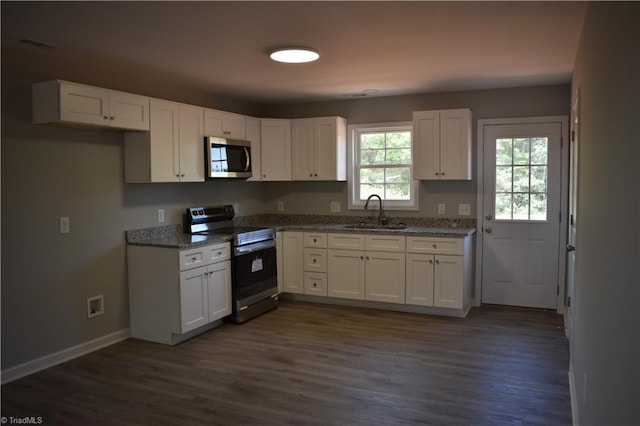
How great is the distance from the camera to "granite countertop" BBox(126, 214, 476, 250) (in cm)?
434

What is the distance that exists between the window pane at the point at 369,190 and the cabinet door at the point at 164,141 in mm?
2280

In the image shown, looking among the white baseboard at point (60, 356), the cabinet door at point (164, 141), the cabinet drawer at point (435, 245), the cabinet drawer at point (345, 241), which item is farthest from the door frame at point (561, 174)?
the white baseboard at point (60, 356)

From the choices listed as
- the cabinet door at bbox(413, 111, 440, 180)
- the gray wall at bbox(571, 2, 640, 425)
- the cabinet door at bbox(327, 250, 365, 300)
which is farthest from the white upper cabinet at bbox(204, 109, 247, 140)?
the gray wall at bbox(571, 2, 640, 425)

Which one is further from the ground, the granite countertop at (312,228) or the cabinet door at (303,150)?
the cabinet door at (303,150)

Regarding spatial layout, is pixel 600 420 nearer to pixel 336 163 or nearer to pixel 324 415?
pixel 324 415

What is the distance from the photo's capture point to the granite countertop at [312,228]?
14.2ft

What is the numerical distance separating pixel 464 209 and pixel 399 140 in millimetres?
1067

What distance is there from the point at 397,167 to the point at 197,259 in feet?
8.41

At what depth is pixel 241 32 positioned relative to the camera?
312cm

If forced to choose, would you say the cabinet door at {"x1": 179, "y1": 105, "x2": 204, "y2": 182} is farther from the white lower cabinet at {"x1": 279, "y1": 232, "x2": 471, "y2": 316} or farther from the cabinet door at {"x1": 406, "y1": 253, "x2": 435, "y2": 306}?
the cabinet door at {"x1": 406, "y1": 253, "x2": 435, "y2": 306}

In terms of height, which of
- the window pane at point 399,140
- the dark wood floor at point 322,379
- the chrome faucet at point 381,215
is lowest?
the dark wood floor at point 322,379

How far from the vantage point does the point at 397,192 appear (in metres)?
5.70

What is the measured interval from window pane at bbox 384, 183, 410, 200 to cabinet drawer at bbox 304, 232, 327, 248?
3.04 feet

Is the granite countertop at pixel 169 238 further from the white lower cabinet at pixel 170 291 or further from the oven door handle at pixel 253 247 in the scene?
the oven door handle at pixel 253 247
